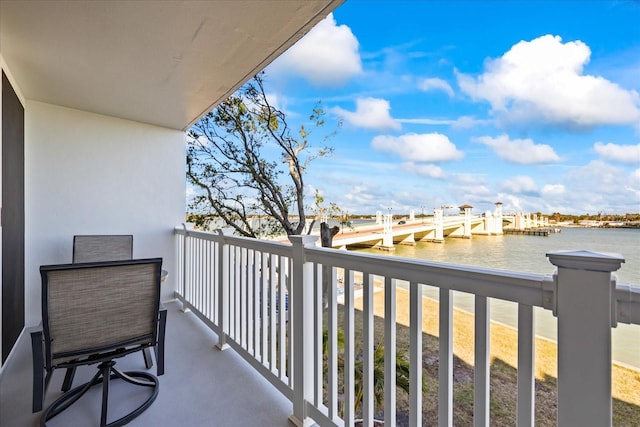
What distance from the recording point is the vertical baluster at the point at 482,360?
3.40 feet

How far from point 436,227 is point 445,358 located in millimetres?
5648

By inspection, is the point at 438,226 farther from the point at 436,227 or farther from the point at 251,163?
the point at 251,163

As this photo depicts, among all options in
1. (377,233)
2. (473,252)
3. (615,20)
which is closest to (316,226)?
(377,233)

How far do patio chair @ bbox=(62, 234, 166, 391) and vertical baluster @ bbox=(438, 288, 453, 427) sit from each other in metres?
3.54

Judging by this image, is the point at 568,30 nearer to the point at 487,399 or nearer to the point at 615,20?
the point at 615,20

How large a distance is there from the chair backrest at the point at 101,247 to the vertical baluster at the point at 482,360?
12.1 feet

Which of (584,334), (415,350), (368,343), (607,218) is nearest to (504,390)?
(607,218)

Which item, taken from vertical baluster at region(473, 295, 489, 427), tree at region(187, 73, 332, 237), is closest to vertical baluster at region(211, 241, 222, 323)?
vertical baluster at region(473, 295, 489, 427)

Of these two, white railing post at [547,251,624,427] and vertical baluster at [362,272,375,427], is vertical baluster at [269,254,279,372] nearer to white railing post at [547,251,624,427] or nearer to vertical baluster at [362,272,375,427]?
vertical baluster at [362,272,375,427]

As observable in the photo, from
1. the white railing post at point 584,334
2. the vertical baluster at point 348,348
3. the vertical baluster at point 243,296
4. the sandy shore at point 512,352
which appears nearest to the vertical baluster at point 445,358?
the white railing post at point 584,334

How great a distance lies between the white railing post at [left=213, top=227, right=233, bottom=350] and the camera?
281 cm

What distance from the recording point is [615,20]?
5.75 m

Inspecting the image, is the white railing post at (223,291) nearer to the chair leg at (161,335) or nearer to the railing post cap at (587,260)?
the chair leg at (161,335)

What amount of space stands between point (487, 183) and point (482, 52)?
4156mm
